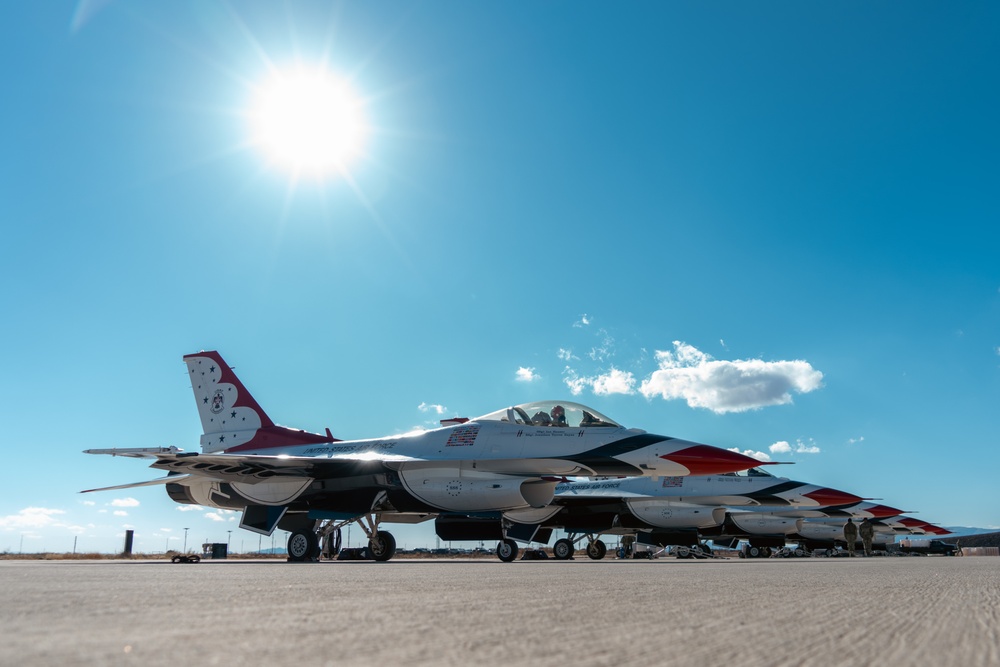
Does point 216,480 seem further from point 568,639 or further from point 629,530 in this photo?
point 568,639

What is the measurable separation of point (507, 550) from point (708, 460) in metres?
4.53

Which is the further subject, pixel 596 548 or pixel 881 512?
pixel 881 512

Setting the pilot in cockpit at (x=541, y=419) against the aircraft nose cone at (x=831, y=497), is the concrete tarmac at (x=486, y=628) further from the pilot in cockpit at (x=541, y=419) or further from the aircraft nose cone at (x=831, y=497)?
the aircraft nose cone at (x=831, y=497)

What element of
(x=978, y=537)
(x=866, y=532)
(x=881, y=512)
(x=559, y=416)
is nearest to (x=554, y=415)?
(x=559, y=416)

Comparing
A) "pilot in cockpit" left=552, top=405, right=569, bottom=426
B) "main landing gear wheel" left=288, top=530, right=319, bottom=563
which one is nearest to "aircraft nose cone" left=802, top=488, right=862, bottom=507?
"pilot in cockpit" left=552, top=405, right=569, bottom=426

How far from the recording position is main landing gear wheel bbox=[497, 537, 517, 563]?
1430 cm

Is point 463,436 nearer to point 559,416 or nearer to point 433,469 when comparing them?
point 433,469

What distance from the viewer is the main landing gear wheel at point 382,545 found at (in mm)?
14000

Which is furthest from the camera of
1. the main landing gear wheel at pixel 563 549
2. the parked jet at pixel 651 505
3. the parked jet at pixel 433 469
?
the main landing gear wheel at pixel 563 549

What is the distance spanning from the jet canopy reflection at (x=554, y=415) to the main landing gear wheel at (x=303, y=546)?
4.20 m

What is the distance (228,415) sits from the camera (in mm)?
18422

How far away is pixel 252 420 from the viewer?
18172 mm

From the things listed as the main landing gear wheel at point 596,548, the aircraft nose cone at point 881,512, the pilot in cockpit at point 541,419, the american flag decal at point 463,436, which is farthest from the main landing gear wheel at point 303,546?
the aircraft nose cone at point 881,512

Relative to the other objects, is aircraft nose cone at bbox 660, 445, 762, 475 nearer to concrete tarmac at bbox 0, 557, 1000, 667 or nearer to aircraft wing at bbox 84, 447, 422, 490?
aircraft wing at bbox 84, 447, 422, 490
